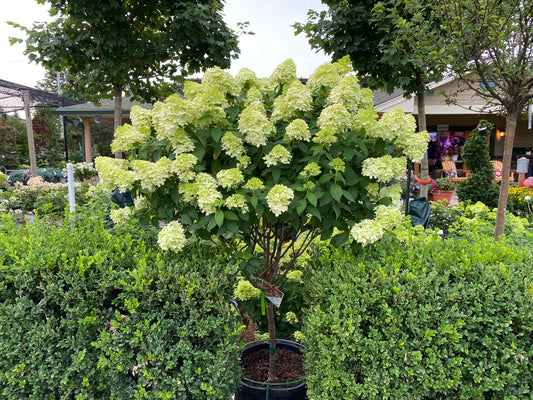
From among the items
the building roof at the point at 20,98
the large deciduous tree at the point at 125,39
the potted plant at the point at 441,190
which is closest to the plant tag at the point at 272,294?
the large deciduous tree at the point at 125,39

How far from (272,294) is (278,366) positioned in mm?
596

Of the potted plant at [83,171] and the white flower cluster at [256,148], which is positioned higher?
the white flower cluster at [256,148]

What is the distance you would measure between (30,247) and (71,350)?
1.96ft

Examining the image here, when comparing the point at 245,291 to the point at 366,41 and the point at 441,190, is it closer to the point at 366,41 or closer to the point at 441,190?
the point at 366,41

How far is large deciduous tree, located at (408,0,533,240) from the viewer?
102 inches

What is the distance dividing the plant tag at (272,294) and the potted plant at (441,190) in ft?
24.3

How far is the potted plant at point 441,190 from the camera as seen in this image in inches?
327

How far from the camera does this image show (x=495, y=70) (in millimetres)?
2854

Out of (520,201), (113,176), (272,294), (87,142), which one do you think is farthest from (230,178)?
(87,142)

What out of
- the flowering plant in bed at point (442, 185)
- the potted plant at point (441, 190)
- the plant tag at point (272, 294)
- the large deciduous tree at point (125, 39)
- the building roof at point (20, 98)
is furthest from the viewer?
the building roof at point (20, 98)

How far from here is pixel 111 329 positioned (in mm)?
1720

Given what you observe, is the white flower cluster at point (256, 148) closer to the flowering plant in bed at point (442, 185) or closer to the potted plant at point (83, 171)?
the flowering plant in bed at point (442, 185)

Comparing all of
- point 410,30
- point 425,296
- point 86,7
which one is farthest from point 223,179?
point 86,7

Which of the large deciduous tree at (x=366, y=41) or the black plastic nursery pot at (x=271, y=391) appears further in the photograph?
the large deciduous tree at (x=366, y=41)
